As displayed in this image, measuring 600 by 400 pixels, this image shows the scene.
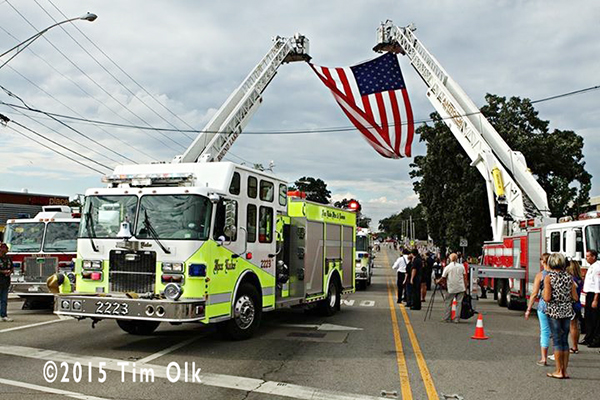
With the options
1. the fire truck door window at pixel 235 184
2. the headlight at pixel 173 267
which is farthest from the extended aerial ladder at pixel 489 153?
the headlight at pixel 173 267

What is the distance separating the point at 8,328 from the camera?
12094 mm

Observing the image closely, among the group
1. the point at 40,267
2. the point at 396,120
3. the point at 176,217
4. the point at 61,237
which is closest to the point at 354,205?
the point at 61,237

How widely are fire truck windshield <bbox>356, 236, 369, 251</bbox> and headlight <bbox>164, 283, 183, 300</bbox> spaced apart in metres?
18.9

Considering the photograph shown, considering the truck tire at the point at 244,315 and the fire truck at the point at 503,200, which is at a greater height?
the fire truck at the point at 503,200

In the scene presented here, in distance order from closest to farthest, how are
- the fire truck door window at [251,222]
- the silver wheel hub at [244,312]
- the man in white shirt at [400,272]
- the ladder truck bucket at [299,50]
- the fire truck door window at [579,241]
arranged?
1. the silver wheel hub at [244,312]
2. the fire truck door window at [251,222]
3. the fire truck door window at [579,241]
4. the man in white shirt at [400,272]
5. the ladder truck bucket at [299,50]

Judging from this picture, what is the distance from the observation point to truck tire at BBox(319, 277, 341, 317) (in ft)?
49.5

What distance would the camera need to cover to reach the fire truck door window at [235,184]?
10228 millimetres

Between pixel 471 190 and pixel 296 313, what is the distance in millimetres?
25667

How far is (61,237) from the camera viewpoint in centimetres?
1620

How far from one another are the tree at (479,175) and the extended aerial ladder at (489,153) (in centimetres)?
1006

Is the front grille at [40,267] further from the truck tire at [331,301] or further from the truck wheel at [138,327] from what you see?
the truck tire at [331,301]

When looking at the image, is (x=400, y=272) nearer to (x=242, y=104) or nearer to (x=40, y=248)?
(x=40, y=248)

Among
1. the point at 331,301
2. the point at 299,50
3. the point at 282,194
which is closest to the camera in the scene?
the point at 282,194

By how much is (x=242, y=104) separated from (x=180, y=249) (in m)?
25.3
